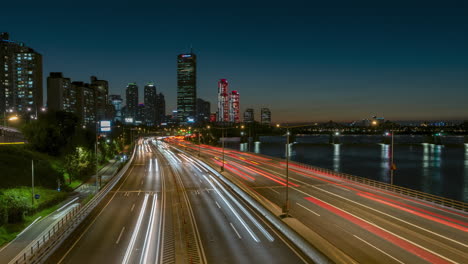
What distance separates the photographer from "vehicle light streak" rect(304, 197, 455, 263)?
18.4 metres

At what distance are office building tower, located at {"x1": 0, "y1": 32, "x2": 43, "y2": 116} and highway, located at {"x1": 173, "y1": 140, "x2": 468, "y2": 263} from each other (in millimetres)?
177011

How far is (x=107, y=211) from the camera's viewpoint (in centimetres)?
3005

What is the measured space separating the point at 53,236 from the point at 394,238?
2229cm

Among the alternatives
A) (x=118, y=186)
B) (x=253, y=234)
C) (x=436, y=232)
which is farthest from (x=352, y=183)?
(x=118, y=186)

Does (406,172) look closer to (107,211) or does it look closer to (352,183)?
(352,183)

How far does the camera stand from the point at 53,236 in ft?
68.2

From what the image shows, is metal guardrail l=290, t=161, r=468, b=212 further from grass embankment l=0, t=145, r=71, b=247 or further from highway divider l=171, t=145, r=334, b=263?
grass embankment l=0, t=145, r=71, b=247

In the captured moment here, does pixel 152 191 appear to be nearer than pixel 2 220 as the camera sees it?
No

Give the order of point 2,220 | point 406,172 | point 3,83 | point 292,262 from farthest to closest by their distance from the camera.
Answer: point 3,83 < point 406,172 < point 2,220 < point 292,262

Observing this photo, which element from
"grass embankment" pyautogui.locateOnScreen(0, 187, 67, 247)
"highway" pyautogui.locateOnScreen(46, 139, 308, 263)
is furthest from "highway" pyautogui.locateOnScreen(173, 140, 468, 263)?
"grass embankment" pyautogui.locateOnScreen(0, 187, 67, 247)

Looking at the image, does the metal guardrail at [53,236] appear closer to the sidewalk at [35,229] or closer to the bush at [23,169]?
the sidewalk at [35,229]

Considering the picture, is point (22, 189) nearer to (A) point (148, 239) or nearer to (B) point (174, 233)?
(A) point (148, 239)

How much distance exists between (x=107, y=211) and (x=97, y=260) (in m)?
12.2

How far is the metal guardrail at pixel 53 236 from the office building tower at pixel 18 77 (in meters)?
169
